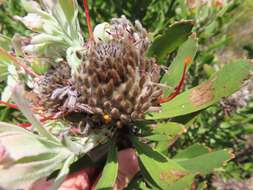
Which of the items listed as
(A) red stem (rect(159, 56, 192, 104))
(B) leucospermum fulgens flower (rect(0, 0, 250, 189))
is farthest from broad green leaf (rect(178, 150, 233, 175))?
(A) red stem (rect(159, 56, 192, 104))

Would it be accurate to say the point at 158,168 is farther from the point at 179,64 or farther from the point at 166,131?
the point at 179,64

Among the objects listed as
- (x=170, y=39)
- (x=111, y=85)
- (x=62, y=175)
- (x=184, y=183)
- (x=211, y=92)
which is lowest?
(x=184, y=183)

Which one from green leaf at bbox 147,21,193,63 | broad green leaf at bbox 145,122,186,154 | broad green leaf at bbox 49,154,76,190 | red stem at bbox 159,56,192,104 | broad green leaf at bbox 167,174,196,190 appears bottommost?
broad green leaf at bbox 167,174,196,190

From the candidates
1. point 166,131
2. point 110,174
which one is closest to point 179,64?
point 166,131

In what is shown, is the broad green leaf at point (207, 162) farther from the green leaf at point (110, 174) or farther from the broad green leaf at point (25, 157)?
the broad green leaf at point (25, 157)

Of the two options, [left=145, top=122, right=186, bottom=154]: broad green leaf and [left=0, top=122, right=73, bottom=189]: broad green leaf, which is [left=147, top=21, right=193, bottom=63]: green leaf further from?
[left=0, top=122, right=73, bottom=189]: broad green leaf

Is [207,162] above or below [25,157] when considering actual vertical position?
below
